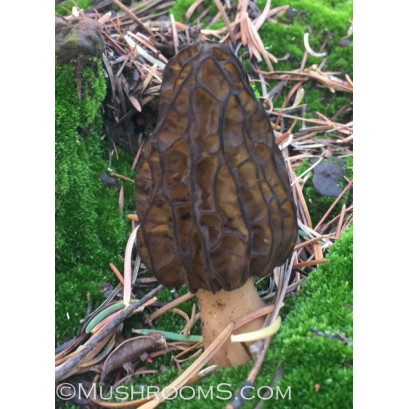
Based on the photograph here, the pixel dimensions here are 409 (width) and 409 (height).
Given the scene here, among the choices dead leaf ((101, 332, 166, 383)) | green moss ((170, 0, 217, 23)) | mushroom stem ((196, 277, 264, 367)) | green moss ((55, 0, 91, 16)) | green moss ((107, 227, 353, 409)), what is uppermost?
green moss ((55, 0, 91, 16))

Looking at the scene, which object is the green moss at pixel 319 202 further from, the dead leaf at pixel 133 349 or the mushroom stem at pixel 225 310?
the dead leaf at pixel 133 349

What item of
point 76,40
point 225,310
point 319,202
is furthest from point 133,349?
point 76,40

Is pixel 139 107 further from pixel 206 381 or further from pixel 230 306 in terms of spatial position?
pixel 206 381

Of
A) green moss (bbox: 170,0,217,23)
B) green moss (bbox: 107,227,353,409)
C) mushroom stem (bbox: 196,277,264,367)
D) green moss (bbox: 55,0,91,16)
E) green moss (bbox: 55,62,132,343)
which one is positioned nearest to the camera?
green moss (bbox: 107,227,353,409)

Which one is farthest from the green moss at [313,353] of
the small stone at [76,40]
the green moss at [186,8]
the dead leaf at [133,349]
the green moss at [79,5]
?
the green moss at [79,5]

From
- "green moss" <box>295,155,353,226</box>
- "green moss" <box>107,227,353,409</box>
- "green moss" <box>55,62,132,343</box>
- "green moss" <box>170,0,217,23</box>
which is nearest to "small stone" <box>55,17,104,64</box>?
"green moss" <box>55,62,132,343</box>

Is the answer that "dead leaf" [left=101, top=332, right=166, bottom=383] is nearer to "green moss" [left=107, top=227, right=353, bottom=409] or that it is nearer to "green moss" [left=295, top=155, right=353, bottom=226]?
"green moss" [left=107, top=227, right=353, bottom=409]
